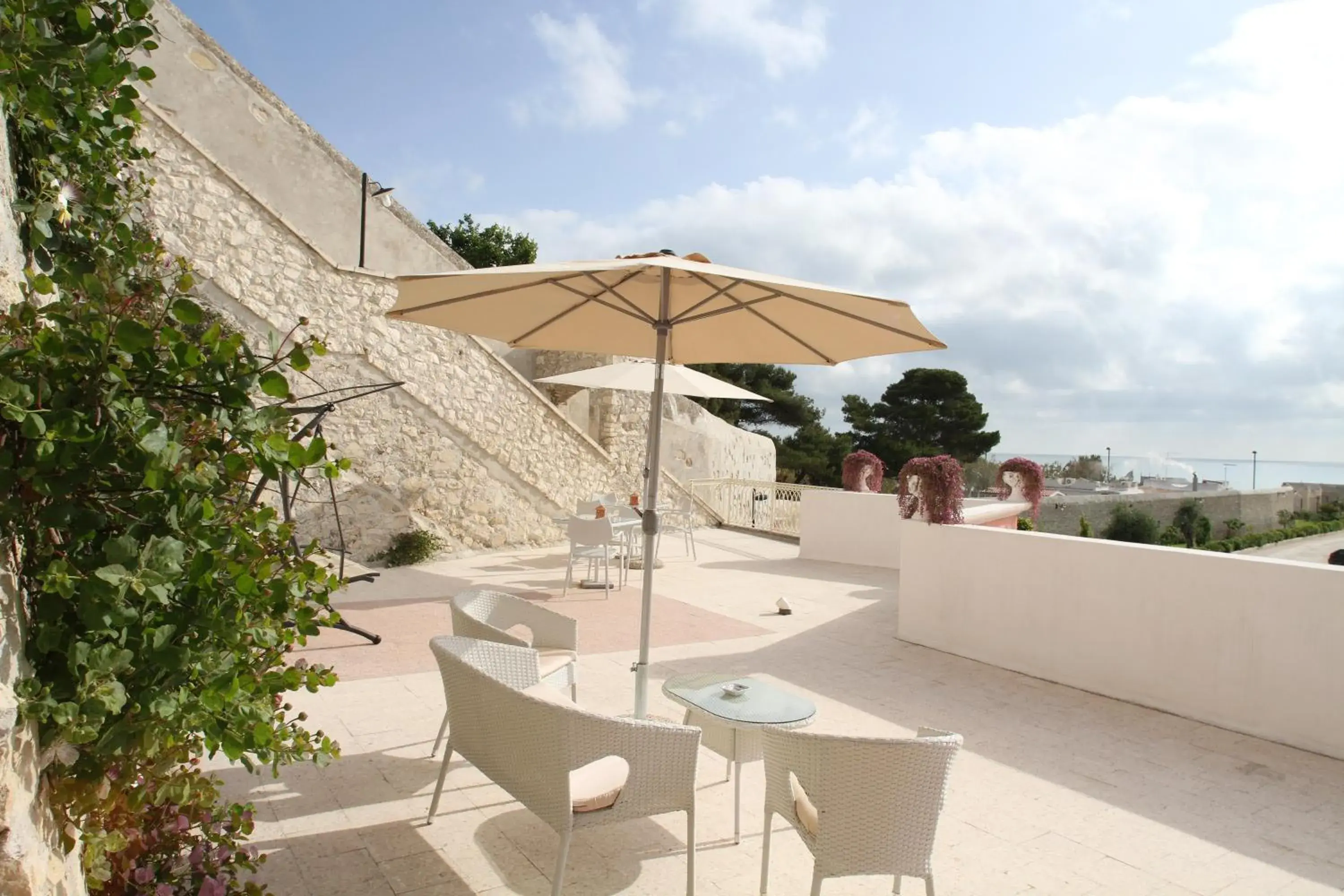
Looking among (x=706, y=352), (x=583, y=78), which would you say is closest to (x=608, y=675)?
(x=706, y=352)

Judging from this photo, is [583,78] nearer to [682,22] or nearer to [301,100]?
[682,22]

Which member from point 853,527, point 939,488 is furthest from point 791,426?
point 939,488

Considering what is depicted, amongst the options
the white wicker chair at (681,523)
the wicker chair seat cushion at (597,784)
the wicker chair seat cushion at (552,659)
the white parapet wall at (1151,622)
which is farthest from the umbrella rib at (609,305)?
the white wicker chair at (681,523)

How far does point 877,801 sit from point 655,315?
8.53 feet

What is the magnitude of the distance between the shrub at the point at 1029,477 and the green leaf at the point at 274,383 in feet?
29.2

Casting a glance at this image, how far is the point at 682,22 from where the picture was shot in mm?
6117

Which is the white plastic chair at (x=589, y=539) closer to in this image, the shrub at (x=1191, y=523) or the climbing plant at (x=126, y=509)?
the climbing plant at (x=126, y=509)

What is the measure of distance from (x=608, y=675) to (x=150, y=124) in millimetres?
7346

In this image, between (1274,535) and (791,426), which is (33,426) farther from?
(1274,535)

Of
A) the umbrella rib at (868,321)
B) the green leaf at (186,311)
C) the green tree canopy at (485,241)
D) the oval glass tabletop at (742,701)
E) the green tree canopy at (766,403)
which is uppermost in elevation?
the green tree canopy at (485,241)

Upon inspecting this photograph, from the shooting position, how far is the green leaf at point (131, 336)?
1168mm

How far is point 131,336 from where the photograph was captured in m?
1.17

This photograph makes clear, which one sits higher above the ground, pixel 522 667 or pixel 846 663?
pixel 522 667

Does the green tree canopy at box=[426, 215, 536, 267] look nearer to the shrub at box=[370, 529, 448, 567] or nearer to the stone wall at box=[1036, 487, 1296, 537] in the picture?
the shrub at box=[370, 529, 448, 567]
